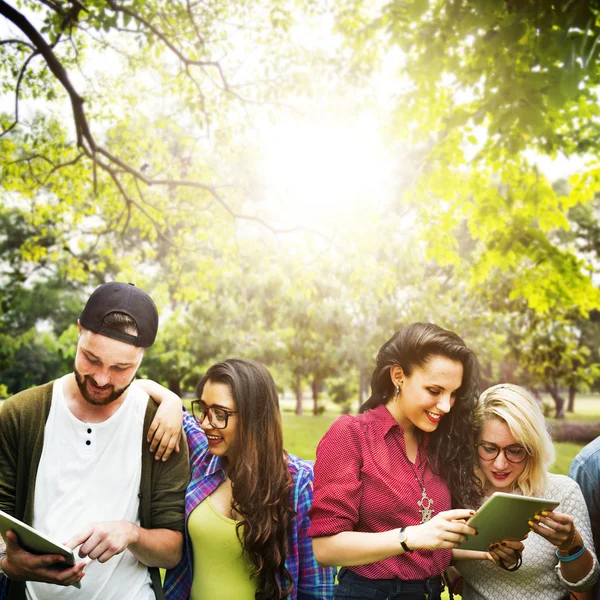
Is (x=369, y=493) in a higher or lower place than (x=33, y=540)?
higher

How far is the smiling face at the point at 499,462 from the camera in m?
2.38

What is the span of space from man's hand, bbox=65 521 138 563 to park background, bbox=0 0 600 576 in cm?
269

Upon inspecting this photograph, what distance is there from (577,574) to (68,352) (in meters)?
11.9

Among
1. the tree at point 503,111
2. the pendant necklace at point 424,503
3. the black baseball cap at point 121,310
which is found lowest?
the pendant necklace at point 424,503

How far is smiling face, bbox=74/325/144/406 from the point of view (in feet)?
7.01

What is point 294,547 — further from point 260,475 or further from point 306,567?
point 260,475

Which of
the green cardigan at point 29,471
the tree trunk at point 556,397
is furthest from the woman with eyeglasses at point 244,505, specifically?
the tree trunk at point 556,397

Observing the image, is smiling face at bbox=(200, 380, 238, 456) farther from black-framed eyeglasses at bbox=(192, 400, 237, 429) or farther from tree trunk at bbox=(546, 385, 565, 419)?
tree trunk at bbox=(546, 385, 565, 419)

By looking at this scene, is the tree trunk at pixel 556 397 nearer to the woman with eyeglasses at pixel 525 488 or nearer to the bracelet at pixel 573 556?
the woman with eyeglasses at pixel 525 488

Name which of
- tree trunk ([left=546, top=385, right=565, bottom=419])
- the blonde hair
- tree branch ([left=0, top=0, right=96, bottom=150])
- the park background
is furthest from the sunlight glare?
tree trunk ([left=546, top=385, right=565, bottom=419])

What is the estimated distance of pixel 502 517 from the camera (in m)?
1.87

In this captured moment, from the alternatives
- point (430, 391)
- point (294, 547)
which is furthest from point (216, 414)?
point (430, 391)

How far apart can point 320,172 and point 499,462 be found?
7268 millimetres

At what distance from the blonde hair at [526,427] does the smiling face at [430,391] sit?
0.94ft
